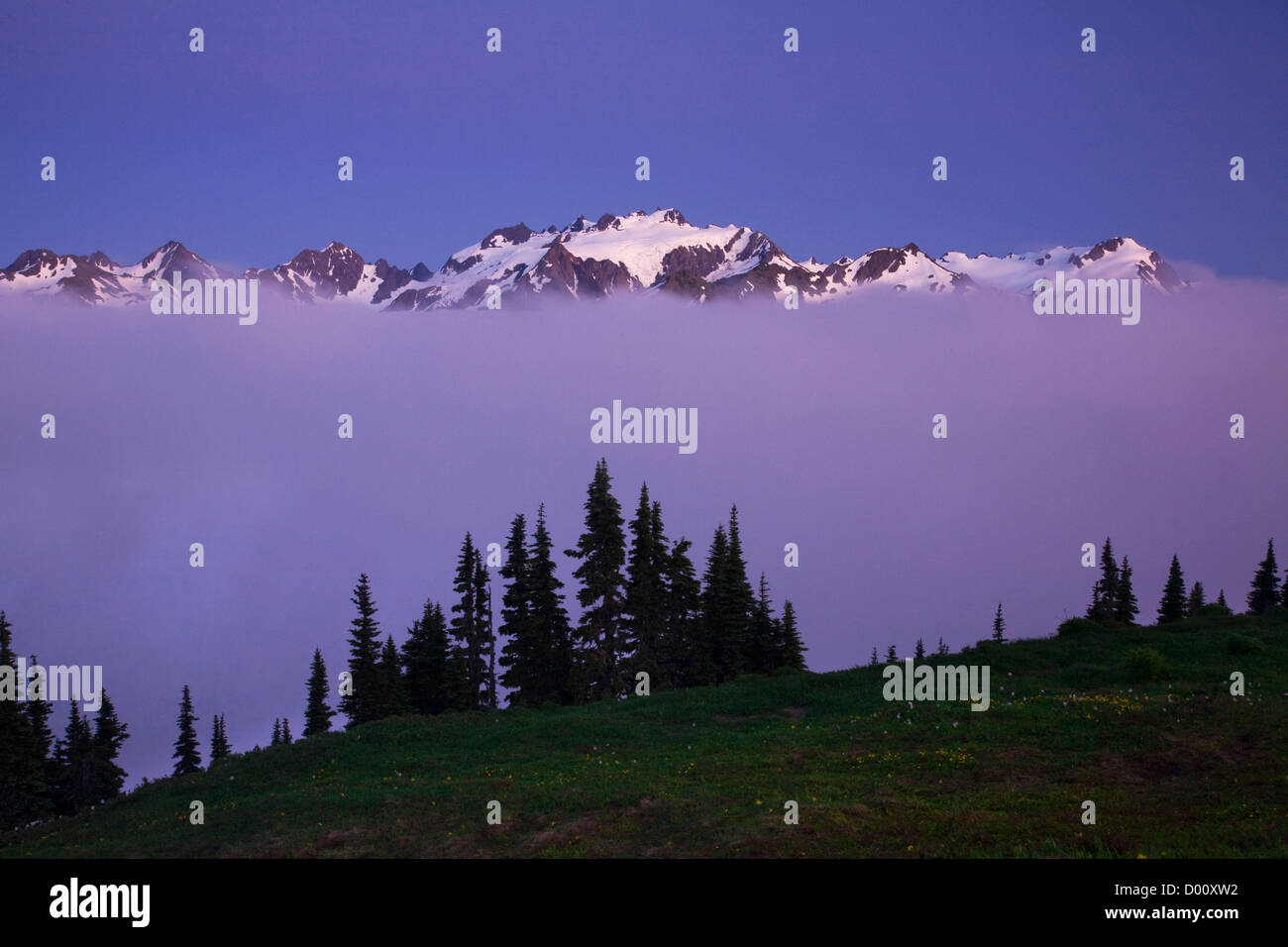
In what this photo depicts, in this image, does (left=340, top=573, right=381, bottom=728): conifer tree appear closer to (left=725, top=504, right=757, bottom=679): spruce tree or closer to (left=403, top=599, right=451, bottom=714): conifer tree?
(left=403, top=599, right=451, bottom=714): conifer tree

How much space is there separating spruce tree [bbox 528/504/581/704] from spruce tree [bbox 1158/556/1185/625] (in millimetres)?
50782

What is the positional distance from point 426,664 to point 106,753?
28.3 metres

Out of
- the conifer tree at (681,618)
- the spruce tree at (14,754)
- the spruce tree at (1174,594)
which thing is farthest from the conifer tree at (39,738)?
the spruce tree at (1174,594)

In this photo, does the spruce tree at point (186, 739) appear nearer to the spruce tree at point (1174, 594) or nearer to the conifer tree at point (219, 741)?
the conifer tree at point (219, 741)

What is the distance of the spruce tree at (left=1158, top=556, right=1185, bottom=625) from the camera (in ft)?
243

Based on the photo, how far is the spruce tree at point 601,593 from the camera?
5981 cm

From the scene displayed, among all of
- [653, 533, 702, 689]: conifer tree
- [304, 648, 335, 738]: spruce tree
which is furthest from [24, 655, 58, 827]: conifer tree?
[653, 533, 702, 689]: conifer tree

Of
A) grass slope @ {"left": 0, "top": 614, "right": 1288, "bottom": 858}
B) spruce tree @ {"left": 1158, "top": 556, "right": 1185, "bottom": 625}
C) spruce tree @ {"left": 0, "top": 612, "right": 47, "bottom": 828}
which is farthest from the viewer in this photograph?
spruce tree @ {"left": 1158, "top": 556, "right": 1185, "bottom": 625}

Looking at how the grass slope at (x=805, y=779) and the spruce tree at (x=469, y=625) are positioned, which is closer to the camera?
the grass slope at (x=805, y=779)

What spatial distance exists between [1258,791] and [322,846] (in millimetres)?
24143

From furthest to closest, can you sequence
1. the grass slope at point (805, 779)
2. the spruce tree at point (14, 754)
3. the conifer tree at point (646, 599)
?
the conifer tree at point (646, 599)
the spruce tree at point (14, 754)
the grass slope at point (805, 779)

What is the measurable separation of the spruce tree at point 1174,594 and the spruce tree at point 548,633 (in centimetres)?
5078
